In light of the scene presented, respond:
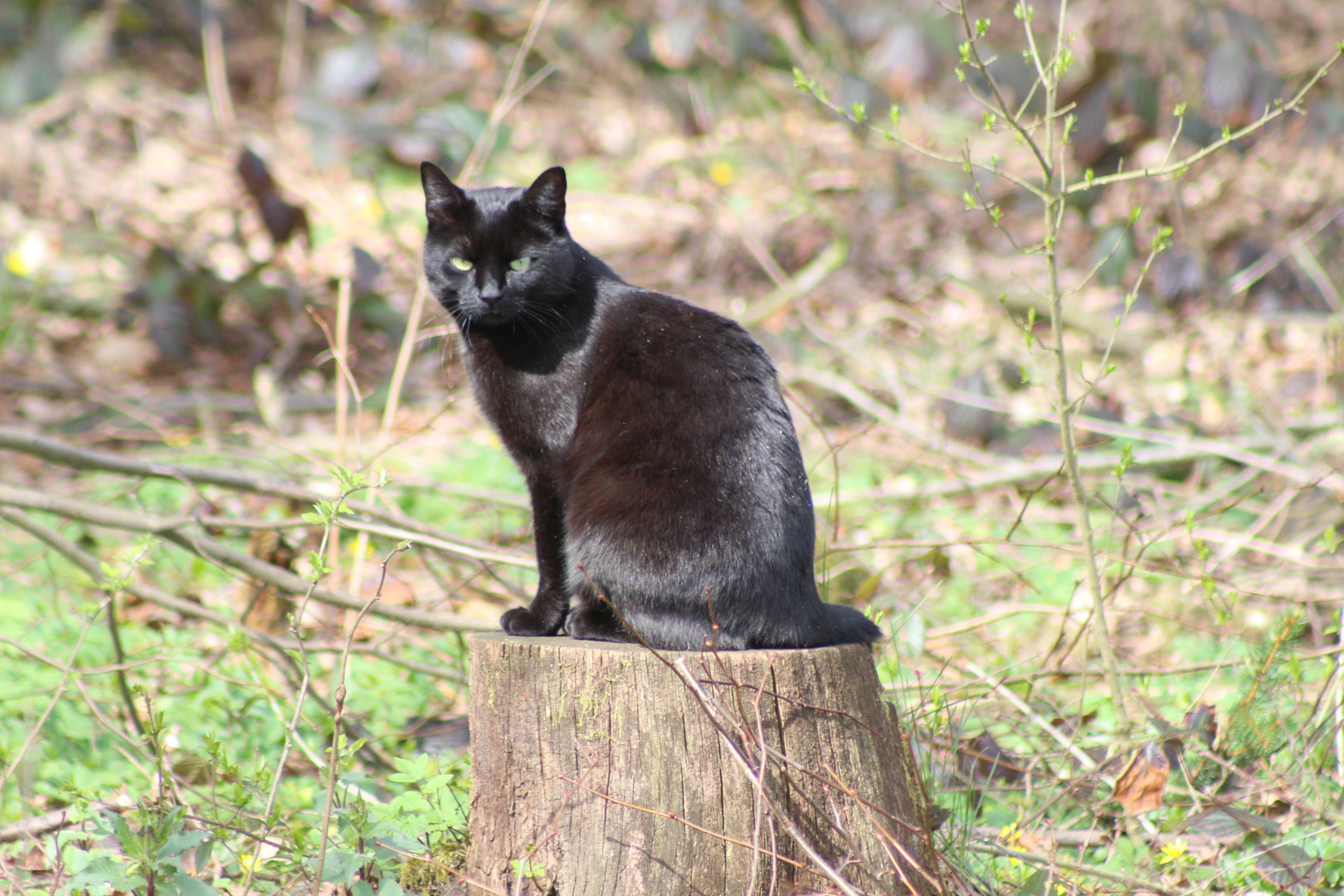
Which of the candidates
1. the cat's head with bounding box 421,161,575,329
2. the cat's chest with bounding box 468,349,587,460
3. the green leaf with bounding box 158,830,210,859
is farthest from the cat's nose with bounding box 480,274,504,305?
the green leaf with bounding box 158,830,210,859

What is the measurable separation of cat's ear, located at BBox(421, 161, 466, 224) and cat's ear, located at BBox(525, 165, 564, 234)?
0.17 metres

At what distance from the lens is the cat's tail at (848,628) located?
2.16 m

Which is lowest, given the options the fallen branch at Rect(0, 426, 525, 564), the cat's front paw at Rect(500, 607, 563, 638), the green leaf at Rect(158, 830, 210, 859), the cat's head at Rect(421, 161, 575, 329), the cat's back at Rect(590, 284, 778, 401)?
the green leaf at Rect(158, 830, 210, 859)

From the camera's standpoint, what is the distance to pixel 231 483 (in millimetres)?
3328

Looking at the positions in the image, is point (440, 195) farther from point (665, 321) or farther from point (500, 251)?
point (665, 321)

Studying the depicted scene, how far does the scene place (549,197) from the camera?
98.7 inches

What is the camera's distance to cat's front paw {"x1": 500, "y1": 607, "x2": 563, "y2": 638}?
2.32m

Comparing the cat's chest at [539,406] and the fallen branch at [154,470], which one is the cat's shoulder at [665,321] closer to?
the cat's chest at [539,406]

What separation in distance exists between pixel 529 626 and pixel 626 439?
0.50m

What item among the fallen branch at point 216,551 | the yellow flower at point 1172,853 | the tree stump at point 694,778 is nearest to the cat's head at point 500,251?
the tree stump at point 694,778

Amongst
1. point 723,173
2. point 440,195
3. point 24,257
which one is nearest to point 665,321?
point 440,195

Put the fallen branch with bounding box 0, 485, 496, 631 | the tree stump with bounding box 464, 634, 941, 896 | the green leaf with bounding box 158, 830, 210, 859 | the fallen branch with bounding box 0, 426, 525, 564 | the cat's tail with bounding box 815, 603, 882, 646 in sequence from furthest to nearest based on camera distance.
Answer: the fallen branch with bounding box 0, 426, 525, 564 → the fallen branch with bounding box 0, 485, 496, 631 → the cat's tail with bounding box 815, 603, 882, 646 → the tree stump with bounding box 464, 634, 941, 896 → the green leaf with bounding box 158, 830, 210, 859

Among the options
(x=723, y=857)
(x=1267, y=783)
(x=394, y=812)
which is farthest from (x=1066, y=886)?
(x=394, y=812)

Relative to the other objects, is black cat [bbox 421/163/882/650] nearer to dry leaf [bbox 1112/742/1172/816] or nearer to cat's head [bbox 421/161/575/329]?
cat's head [bbox 421/161/575/329]
